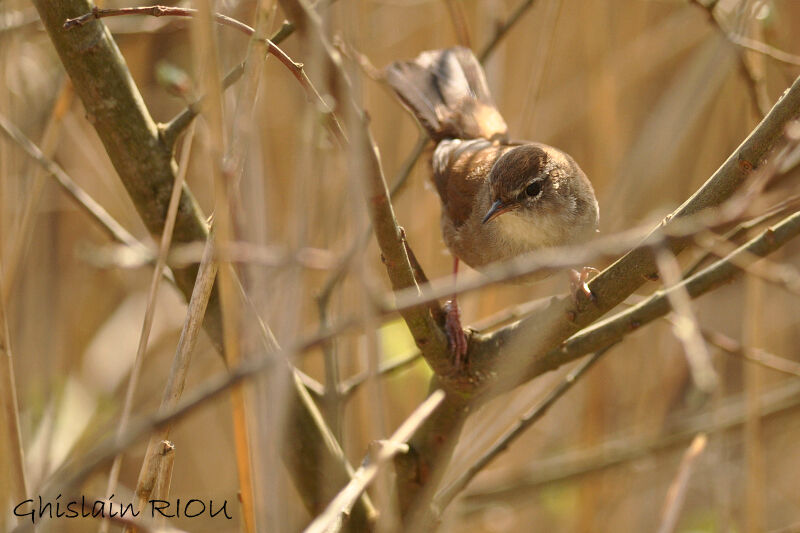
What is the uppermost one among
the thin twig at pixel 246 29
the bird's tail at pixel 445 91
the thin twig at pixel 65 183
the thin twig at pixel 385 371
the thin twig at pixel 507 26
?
the bird's tail at pixel 445 91

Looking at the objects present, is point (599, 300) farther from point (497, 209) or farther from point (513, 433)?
point (497, 209)

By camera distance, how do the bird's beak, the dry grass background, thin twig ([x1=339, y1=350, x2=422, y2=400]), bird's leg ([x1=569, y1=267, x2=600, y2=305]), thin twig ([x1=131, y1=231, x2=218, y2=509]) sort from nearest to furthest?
1. thin twig ([x1=131, y1=231, x2=218, y2=509])
2. bird's leg ([x1=569, y1=267, x2=600, y2=305])
3. thin twig ([x1=339, y1=350, x2=422, y2=400])
4. the bird's beak
5. the dry grass background

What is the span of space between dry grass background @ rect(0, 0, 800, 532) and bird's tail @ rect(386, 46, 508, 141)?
18cm

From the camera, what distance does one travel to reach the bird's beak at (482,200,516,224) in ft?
9.26

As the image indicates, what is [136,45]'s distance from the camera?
4.12 metres

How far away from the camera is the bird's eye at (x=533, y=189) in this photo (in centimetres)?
289

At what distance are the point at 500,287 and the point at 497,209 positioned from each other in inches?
27.9

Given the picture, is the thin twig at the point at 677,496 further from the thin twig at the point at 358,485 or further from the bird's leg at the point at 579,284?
the thin twig at the point at 358,485

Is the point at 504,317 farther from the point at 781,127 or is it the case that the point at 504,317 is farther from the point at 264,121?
the point at 264,121

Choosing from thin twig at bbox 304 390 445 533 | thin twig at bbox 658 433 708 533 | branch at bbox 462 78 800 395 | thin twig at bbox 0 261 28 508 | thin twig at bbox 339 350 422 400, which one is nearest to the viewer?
thin twig at bbox 304 390 445 533

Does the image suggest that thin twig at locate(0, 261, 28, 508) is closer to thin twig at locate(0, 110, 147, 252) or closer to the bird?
thin twig at locate(0, 110, 147, 252)

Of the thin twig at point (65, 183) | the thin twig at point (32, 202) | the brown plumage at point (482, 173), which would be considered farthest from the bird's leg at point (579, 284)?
the thin twig at point (32, 202)

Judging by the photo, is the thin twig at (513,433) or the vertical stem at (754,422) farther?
the vertical stem at (754,422)

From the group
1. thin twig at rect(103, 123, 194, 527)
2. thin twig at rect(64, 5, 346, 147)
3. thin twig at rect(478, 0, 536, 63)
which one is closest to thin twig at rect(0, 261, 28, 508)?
thin twig at rect(103, 123, 194, 527)
